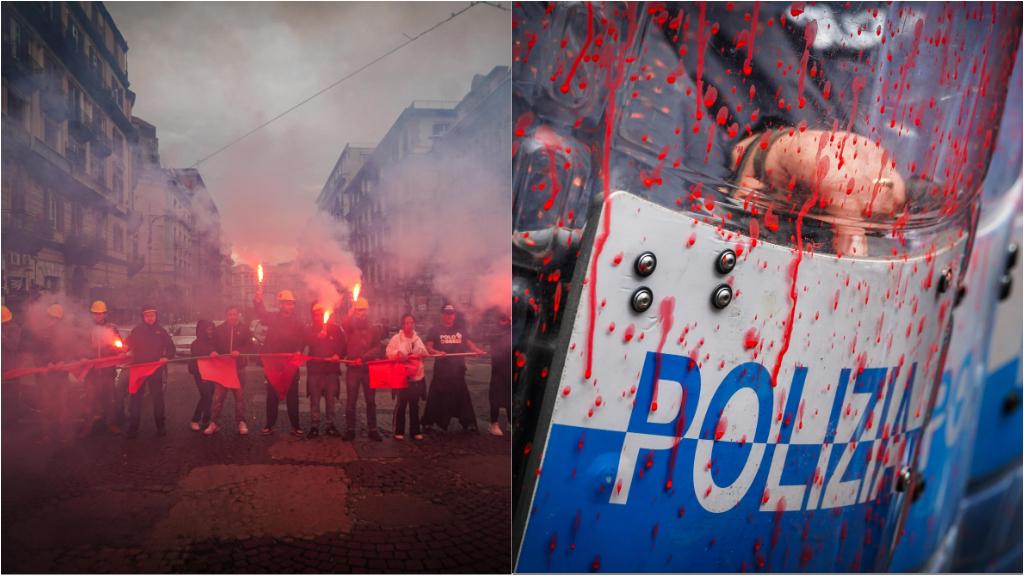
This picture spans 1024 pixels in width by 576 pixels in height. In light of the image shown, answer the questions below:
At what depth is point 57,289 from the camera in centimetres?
156

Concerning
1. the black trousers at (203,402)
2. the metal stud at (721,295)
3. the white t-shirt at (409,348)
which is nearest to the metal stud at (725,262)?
the metal stud at (721,295)

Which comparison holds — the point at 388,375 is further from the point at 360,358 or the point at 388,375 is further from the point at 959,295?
the point at 959,295

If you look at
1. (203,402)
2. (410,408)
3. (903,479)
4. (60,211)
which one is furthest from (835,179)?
(60,211)

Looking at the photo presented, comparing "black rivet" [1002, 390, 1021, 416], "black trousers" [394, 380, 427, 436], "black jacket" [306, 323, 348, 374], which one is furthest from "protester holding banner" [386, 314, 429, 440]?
"black rivet" [1002, 390, 1021, 416]

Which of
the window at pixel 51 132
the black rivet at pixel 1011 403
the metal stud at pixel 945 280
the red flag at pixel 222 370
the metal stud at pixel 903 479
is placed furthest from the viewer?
the black rivet at pixel 1011 403

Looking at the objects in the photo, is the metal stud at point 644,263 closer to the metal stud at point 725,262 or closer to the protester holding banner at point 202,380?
the metal stud at point 725,262

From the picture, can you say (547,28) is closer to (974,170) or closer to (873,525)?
(974,170)

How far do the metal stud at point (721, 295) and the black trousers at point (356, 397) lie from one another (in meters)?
0.96

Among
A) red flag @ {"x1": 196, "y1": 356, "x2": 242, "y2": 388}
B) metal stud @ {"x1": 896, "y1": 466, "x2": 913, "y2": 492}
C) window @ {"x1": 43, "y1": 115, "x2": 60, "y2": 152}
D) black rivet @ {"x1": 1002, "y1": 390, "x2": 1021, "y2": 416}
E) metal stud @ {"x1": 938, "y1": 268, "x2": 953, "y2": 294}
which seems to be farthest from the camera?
black rivet @ {"x1": 1002, "y1": 390, "x2": 1021, "y2": 416}

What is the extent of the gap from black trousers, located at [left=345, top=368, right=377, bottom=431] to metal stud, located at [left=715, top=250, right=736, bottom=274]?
99 cm

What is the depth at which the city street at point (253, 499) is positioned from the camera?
1607 millimetres

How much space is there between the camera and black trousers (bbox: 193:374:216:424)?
5.44 feet

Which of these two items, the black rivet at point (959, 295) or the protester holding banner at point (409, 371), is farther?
the black rivet at point (959, 295)

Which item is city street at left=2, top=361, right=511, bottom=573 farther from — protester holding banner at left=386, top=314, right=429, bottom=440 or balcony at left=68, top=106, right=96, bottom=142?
balcony at left=68, top=106, right=96, bottom=142
